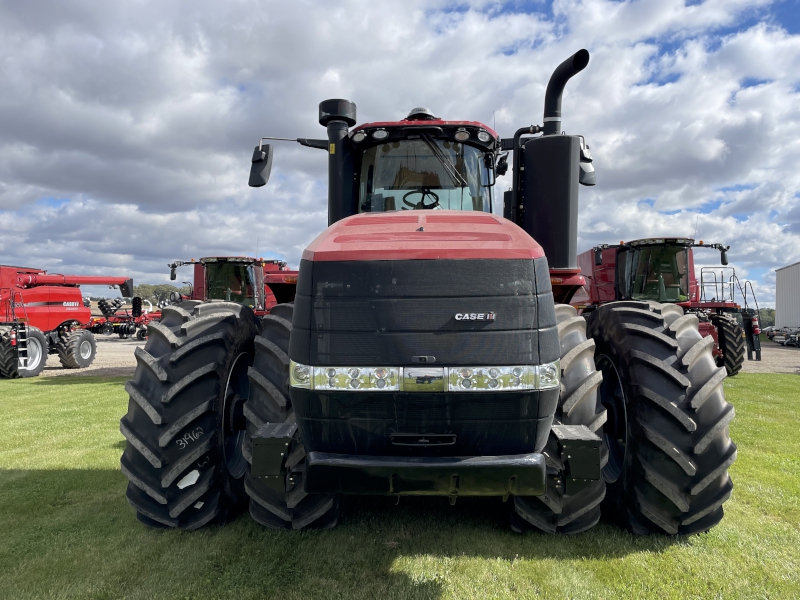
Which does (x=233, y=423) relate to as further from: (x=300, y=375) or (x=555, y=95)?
(x=555, y=95)

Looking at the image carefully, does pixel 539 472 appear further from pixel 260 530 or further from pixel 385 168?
pixel 385 168

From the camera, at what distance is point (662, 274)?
1319 cm

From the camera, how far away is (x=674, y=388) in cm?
320

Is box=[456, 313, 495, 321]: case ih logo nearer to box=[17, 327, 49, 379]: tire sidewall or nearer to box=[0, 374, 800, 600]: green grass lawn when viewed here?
box=[0, 374, 800, 600]: green grass lawn

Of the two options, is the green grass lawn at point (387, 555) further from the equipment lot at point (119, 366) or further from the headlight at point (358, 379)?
the equipment lot at point (119, 366)

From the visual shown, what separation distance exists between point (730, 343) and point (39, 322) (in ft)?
56.6

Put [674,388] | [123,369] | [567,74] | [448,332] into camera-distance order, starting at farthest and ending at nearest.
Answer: [123,369], [567,74], [674,388], [448,332]

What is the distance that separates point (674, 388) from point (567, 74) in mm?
2390

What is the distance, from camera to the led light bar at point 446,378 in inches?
92.2

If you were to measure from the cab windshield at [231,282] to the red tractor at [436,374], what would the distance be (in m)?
12.2

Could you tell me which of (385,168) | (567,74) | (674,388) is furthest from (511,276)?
(567,74)

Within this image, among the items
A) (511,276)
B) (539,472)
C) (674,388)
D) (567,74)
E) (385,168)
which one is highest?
(567,74)

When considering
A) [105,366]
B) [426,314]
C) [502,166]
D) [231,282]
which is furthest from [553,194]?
[105,366]

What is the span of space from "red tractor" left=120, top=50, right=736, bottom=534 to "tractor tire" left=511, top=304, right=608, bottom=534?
0.01m
